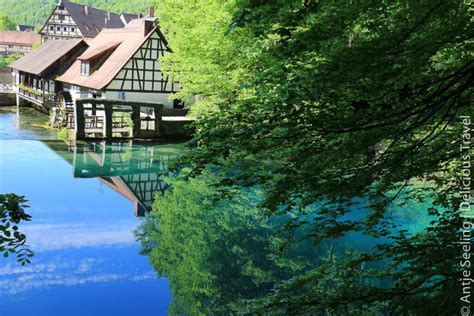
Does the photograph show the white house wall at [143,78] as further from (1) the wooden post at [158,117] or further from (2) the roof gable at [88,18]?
(2) the roof gable at [88,18]

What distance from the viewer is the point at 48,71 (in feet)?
120

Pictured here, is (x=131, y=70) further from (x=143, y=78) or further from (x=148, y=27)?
(x=148, y=27)

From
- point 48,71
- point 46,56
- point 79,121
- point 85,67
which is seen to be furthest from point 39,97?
point 79,121

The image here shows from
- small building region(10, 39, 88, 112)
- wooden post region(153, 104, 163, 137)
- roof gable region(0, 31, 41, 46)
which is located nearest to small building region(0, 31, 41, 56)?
roof gable region(0, 31, 41, 46)

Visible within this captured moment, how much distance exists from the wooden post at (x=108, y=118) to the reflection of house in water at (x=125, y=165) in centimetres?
72

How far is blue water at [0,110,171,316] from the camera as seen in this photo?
8.52 metres

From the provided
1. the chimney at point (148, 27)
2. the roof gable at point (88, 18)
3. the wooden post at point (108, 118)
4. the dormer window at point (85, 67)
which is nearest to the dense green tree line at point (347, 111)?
the wooden post at point (108, 118)

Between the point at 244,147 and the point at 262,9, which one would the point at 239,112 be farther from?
the point at 262,9

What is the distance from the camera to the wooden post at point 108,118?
25.0 metres

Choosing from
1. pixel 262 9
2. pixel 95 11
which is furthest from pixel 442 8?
pixel 95 11

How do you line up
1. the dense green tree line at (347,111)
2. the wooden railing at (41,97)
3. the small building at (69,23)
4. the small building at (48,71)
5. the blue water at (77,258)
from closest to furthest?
the dense green tree line at (347,111) → the blue water at (77,258) → the wooden railing at (41,97) → the small building at (48,71) → the small building at (69,23)

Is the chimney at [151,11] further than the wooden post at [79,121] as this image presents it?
Yes

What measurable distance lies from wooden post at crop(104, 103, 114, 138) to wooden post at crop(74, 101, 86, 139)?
1.10 metres

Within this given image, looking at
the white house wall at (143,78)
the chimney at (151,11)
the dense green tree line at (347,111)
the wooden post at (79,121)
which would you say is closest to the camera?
the dense green tree line at (347,111)
